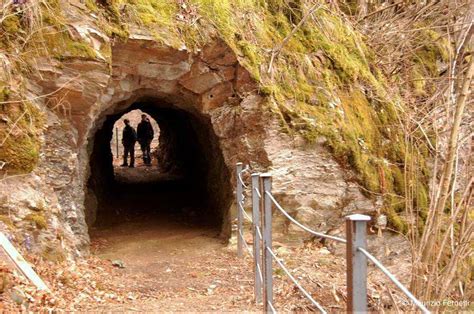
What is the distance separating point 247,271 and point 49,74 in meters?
3.53

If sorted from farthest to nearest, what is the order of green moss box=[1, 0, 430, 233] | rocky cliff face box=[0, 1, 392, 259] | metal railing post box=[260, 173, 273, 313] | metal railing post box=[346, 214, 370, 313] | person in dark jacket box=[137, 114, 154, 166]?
person in dark jacket box=[137, 114, 154, 166] → green moss box=[1, 0, 430, 233] → rocky cliff face box=[0, 1, 392, 259] → metal railing post box=[260, 173, 273, 313] → metal railing post box=[346, 214, 370, 313]

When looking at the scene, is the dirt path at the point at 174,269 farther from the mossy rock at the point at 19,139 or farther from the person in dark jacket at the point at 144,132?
the person in dark jacket at the point at 144,132

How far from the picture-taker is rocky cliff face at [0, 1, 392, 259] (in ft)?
18.7

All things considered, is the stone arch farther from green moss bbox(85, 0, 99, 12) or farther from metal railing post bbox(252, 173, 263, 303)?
metal railing post bbox(252, 173, 263, 303)

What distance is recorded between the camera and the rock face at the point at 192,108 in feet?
19.8

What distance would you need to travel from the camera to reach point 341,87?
8414 millimetres

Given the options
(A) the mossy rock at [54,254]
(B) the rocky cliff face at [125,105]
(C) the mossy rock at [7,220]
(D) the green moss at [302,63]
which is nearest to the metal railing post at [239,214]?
(B) the rocky cliff face at [125,105]

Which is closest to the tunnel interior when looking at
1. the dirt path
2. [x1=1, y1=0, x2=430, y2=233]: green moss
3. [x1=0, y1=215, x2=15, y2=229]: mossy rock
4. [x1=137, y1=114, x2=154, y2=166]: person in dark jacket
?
the dirt path

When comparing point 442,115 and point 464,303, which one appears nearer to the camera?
point 464,303

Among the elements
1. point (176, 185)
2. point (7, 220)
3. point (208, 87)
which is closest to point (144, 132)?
point (176, 185)

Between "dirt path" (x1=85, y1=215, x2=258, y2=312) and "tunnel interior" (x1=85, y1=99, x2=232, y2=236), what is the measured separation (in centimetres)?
58

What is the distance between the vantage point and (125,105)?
877cm

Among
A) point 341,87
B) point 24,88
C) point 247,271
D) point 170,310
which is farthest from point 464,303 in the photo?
point 24,88

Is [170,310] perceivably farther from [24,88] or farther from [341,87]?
[341,87]
